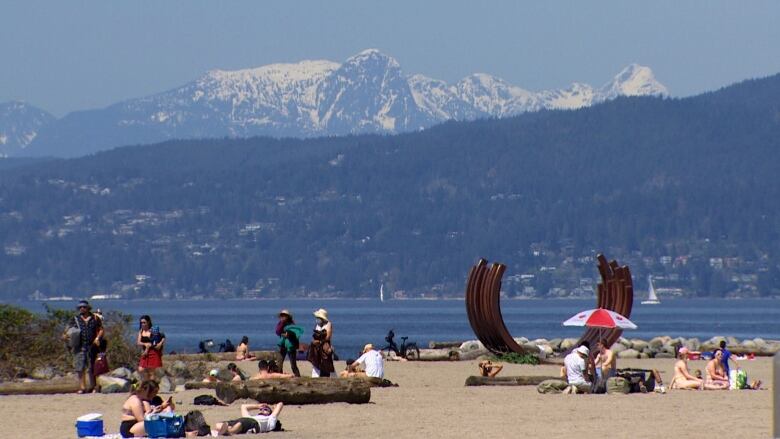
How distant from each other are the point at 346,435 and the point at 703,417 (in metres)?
4.60

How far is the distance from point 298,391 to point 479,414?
2.42m

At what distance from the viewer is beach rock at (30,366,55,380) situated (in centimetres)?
3033

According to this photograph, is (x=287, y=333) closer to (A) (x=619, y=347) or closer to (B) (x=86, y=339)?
(B) (x=86, y=339)

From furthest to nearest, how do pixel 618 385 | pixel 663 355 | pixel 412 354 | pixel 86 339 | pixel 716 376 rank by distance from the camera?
pixel 663 355
pixel 412 354
pixel 716 376
pixel 618 385
pixel 86 339

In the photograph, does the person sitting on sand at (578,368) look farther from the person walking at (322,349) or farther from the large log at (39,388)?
the large log at (39,388)

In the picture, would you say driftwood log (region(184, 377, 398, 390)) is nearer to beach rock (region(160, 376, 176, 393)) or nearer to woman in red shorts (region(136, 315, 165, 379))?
beach rock (region(160, 376, 176, 393))

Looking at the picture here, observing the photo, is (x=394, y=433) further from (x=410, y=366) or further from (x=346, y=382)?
(x=410, y=366)

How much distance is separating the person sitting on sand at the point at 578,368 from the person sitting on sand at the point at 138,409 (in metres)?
8.43

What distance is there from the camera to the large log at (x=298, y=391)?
24141 millimetres

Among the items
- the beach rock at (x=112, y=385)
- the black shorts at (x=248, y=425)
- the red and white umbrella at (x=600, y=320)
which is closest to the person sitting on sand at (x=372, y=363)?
the red and white umbrella at (x=600, y=320)

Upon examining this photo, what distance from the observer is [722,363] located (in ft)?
94.5

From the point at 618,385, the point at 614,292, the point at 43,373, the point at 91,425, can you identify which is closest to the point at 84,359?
the point at 43,373

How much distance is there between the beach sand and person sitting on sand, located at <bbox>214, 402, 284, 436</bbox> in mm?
302

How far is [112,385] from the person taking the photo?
27.3 meters
